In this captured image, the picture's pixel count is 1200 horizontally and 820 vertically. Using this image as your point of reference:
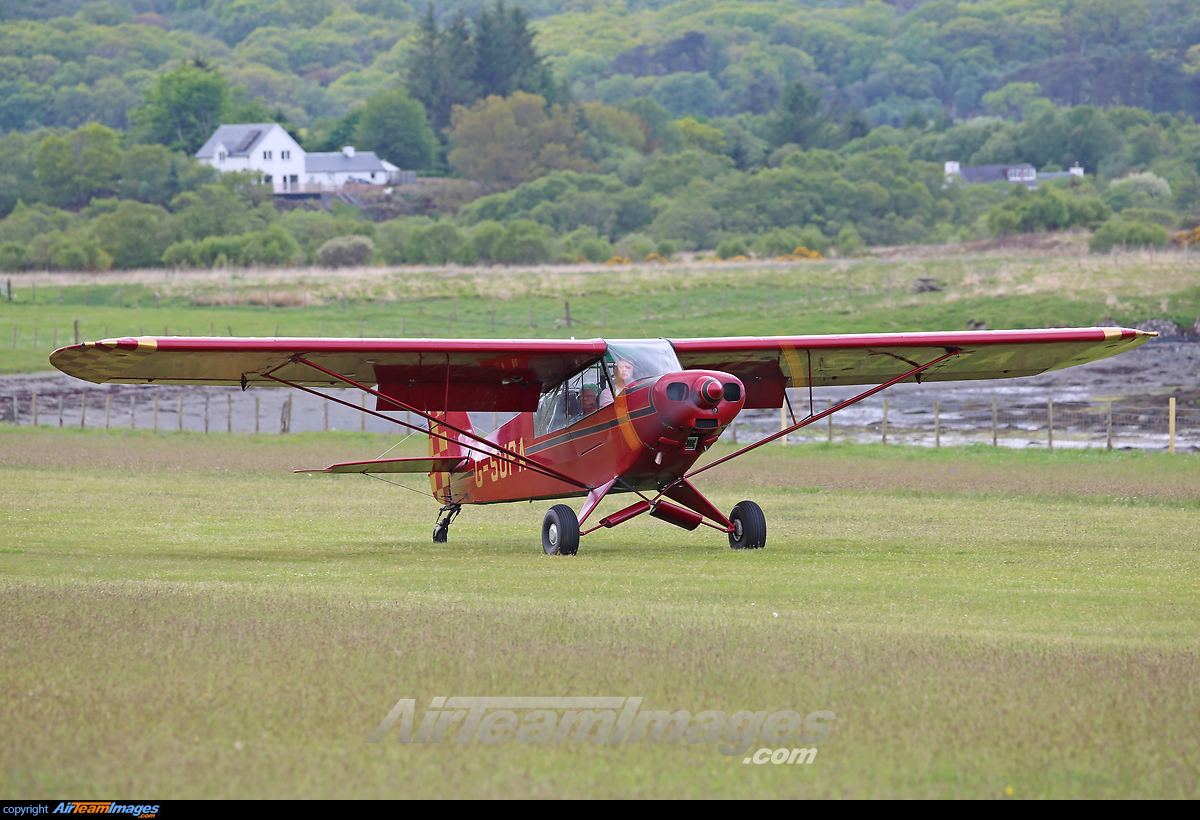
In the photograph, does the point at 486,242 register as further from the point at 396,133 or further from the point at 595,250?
the point at 396,133

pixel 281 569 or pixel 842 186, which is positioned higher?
pixel 842 186

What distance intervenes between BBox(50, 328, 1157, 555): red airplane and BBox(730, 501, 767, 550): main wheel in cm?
2

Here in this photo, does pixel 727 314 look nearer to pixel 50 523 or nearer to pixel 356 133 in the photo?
pixel 50 523

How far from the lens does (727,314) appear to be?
62.6m

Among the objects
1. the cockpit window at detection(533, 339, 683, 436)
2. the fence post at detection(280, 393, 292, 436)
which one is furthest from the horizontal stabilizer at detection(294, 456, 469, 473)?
the fence post at detection(280, 393, 292, 436)

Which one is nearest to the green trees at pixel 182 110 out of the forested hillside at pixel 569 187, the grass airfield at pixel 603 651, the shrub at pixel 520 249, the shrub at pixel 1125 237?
the forested hillside at pixel 569 187

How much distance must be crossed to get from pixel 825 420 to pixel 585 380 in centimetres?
2789

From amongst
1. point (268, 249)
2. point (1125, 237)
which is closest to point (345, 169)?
point (268, 249)

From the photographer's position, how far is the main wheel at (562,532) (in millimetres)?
15781

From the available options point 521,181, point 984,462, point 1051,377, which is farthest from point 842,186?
point 984,462

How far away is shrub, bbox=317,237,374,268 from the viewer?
96312 millimetres

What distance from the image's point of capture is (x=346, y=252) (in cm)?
9738

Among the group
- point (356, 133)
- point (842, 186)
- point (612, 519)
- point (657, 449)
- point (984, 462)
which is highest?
point (356, 133)

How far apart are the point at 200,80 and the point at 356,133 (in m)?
25.4
